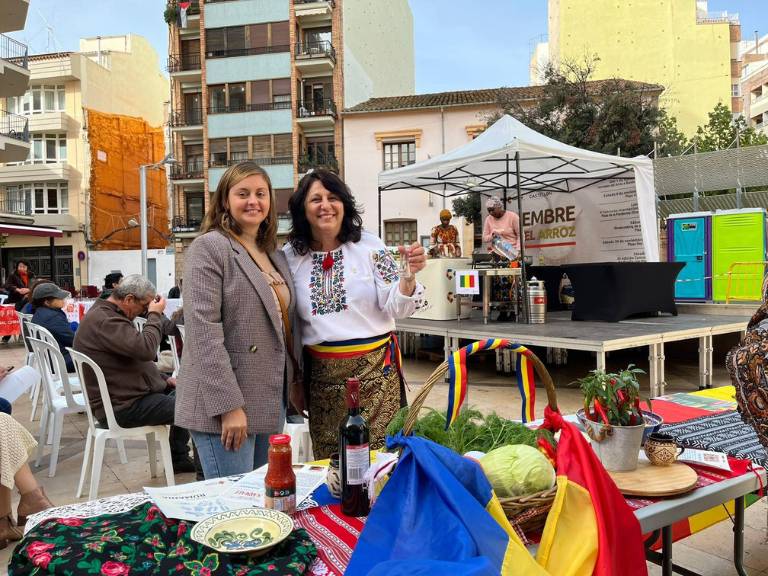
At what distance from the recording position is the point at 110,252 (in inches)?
1154

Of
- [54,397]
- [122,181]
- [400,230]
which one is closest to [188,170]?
[122,181]

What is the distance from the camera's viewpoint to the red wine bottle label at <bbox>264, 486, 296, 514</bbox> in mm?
1442

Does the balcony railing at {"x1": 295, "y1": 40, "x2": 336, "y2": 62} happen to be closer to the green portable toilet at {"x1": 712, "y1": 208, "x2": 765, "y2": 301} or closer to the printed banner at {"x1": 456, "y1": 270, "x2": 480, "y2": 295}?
the green portable toilet at {"x1": 712, "y1": 208, "x2": 765, "y2": 301}

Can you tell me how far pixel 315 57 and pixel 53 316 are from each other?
23079mm

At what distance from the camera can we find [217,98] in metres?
27.6

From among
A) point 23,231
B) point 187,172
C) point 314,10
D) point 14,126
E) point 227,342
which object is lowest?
point 227,342

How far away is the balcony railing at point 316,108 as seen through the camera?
2578 cm

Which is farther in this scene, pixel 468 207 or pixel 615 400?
pixel 468 207

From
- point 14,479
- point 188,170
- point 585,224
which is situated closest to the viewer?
point 14,479

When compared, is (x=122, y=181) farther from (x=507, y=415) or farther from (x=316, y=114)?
(x=507, y=415)

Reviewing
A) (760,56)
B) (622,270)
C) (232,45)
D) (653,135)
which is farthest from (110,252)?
(760,56)

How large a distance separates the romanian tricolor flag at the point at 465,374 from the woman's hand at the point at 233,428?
0.77 meters

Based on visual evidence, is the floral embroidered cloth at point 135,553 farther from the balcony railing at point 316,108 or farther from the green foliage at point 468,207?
the balcony railing at point 316,108

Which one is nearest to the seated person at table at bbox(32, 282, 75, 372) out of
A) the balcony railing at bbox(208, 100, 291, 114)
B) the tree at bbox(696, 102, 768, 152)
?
the tree at bbox(696, 102, 768, 152)
